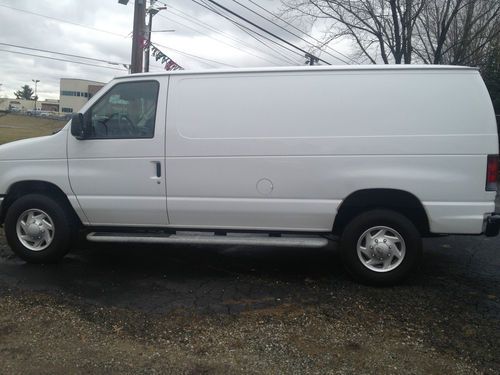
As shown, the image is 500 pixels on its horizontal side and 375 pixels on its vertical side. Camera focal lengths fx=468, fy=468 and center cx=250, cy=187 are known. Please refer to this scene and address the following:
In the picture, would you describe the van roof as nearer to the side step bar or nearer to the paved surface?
the side step bar

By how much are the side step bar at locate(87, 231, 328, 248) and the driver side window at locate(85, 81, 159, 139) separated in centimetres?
108

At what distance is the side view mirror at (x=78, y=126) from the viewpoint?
4.86 metres

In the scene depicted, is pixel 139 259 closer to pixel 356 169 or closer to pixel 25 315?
pixel 25 315

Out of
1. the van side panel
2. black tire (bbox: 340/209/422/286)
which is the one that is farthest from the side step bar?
→ black tire (bbox: 340/209/422/286)

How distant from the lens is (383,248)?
4602 mm

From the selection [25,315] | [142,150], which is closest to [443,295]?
[142,150]

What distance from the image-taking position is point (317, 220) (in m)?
4.73

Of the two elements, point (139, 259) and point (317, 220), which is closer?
point (317, 220)

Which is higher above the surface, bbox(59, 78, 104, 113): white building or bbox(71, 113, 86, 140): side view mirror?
bbox(59, 78, 104, 113): white building

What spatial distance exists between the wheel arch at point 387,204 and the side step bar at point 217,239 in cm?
36

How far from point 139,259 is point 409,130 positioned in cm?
337

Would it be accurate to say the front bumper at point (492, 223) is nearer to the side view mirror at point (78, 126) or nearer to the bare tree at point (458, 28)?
the side view mirror at point (78, 126)

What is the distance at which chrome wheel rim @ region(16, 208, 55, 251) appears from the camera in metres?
5.18

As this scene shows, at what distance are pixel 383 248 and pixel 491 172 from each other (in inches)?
47.9
